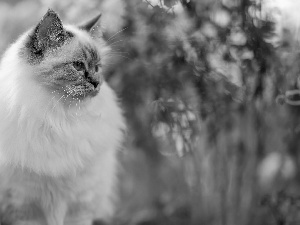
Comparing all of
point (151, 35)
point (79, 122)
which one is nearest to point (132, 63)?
point (151, 35)

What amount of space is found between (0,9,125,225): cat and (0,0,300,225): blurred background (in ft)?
1.10

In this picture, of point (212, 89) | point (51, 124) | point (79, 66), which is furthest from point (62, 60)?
point (212, 89)

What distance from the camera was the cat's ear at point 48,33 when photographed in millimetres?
1334

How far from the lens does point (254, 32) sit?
6.09ft

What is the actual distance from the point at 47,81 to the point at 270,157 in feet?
3.94

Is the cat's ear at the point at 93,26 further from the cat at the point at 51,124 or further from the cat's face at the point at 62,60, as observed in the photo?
the cat's face at the point at 62,60

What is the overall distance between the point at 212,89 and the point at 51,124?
0.80 m

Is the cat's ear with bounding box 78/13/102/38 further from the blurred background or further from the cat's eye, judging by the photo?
the cat's eye

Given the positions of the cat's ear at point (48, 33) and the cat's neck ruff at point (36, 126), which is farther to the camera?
the cat's neck ruff at point (36, 126)

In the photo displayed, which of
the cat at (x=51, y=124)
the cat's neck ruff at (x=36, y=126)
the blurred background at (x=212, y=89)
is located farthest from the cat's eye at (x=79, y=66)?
the blurred background at (x=212, y=89)

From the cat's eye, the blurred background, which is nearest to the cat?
the cat's eye

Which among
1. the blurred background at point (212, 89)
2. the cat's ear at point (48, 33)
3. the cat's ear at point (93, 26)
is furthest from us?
the blurred background at point (212, 89)

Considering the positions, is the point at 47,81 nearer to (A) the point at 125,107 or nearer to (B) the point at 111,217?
(A) the point at 125,107

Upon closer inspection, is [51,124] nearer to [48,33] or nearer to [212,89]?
[48,33]
